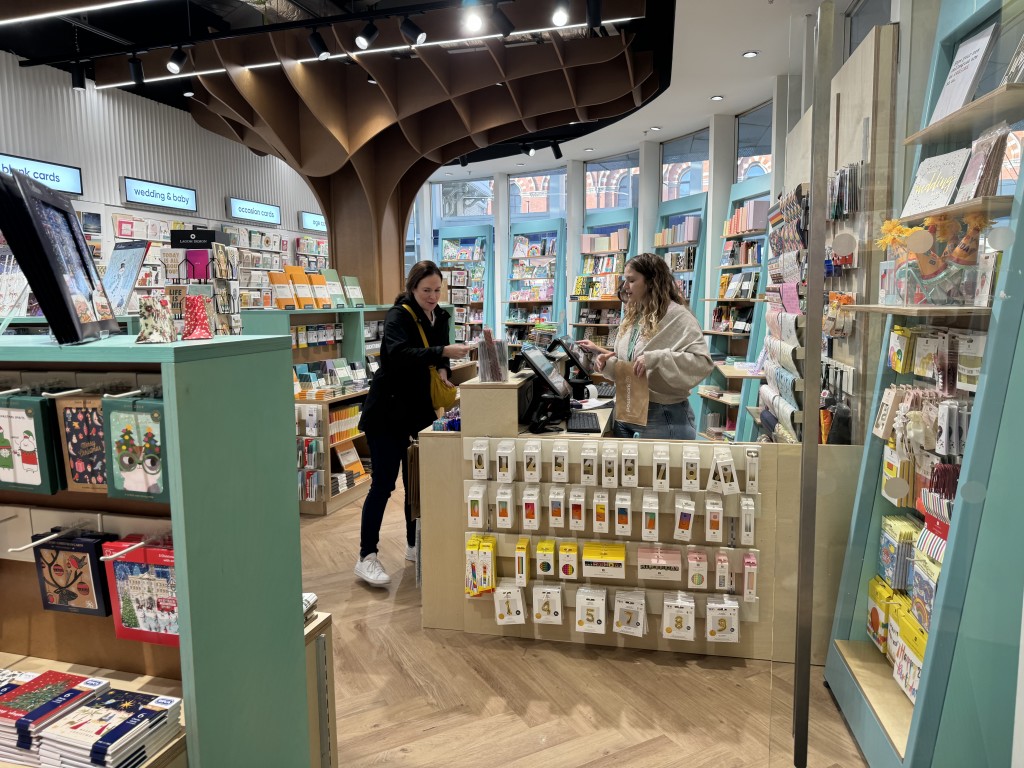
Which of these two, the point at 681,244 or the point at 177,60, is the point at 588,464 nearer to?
the point at 177,60

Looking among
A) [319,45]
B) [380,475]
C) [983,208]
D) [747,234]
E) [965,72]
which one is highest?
[319,45]

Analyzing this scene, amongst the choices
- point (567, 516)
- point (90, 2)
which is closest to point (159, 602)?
point (567, 516)

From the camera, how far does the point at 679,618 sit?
2.83m

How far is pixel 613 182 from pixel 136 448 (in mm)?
10180

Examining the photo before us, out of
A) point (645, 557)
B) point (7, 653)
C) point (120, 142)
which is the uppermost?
point (120, 142)

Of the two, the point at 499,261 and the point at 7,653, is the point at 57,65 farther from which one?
the point at 7,653

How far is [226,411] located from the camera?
4.44 feet

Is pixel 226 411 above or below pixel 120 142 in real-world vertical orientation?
below

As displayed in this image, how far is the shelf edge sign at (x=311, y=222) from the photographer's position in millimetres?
11203

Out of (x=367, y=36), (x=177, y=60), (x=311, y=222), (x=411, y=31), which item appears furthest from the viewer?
(x=311, y=222)

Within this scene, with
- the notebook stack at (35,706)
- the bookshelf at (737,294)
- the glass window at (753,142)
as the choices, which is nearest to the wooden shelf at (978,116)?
the notebook stack at (35,706)

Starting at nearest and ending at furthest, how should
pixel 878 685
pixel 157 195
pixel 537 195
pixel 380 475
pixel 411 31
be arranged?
pixel 878 685 → pixel 380 475 → pixel 411 31 → pixel 157 195 → pixel 537 195

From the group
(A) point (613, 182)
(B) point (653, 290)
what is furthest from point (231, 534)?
(A) point (613, 182)

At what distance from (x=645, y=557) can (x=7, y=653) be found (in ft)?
7.28
